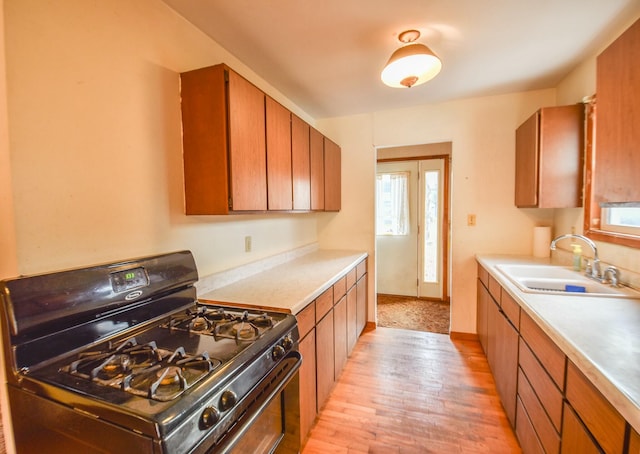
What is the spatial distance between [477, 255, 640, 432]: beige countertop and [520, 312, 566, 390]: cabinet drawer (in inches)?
2.5

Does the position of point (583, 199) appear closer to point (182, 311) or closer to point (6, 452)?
point (182, 311)

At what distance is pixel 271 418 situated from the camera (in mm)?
1115

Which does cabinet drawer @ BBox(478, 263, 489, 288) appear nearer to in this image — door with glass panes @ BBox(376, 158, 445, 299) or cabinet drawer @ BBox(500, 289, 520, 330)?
cabinet drawer @ BBox(500, 289, 520, 330)

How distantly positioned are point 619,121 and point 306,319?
1662mm

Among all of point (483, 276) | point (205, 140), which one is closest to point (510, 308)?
point (483, 276)

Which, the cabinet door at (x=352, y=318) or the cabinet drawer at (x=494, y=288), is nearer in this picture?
the cabinet drawer at (x=494, y=288)

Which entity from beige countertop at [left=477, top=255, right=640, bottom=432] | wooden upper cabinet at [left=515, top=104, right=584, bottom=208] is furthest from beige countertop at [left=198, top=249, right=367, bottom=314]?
wooden upper cabinet at [left=515, top=104, right=584, bottom=208]

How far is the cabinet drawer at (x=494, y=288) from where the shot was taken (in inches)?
78.9

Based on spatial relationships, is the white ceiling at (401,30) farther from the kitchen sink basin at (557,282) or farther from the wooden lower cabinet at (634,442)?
the wooden lower cabinet at (634,442)

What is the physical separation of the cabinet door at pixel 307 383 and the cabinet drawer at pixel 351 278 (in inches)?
32.3

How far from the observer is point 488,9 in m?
1.49

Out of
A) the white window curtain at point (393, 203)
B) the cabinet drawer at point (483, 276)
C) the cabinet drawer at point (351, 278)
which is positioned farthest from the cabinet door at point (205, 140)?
the white window curtain at point (393, 203)

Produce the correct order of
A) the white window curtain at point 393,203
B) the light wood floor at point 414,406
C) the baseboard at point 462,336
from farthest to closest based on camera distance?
the white window curtain at point 393,203 → the baseboard at point 462,336 → the light wood floor at point 414,406

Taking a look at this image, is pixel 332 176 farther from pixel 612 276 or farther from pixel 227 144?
pixel 612 276
